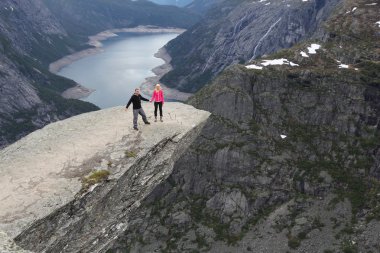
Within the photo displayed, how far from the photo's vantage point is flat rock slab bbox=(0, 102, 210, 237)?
2791 centimetres

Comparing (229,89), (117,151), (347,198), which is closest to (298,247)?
(347,198)

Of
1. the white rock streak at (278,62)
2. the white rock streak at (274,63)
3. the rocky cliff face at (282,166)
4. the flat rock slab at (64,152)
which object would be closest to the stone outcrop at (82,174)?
the flat rock slab at (64,152)

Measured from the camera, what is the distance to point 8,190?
29.1 meters

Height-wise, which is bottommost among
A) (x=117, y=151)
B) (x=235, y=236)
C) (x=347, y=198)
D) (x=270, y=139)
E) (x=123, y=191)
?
(x=235, y=236)

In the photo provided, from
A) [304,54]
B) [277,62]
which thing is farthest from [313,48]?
[277,62]

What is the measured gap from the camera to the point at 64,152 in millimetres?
34375

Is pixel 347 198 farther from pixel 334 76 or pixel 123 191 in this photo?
pixel 123 191

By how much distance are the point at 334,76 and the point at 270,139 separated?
33.9m

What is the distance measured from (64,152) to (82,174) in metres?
4.01

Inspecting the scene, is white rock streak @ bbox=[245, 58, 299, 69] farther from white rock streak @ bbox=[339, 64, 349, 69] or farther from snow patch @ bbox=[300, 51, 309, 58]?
white rock streak @ bbox=[339, 64, 349, 69]

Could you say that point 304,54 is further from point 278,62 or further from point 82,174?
point 82,174

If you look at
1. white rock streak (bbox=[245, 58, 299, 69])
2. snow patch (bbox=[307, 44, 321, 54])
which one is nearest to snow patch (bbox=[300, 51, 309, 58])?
snow patch (bbox=[307, 44, 321, 54])

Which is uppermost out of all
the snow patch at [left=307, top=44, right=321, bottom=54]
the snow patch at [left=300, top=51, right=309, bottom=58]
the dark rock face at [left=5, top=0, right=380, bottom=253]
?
the snow patch at [left=307, top=44, right=321, bottom=54]

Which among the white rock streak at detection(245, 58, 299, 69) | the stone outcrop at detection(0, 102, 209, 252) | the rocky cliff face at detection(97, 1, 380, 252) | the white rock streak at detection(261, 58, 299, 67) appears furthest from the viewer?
the white rock streak at detection(261, 58, 299, 67)
